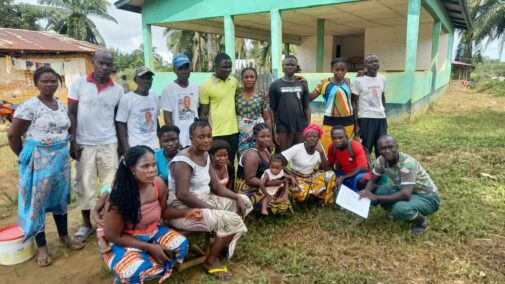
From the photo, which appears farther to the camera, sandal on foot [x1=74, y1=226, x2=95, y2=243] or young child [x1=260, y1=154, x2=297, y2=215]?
young child [x1=260, y1=154, x2=297, y2=215]

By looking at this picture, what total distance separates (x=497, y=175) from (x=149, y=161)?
4.42 meters

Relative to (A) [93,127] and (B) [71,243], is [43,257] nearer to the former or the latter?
(B) [71,243]

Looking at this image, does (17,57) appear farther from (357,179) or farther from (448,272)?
(448,272)

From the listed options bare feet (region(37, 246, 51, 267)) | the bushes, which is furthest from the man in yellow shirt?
the bushes

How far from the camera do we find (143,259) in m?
2.33

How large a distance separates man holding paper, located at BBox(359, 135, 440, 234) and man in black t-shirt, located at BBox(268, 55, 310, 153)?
1042 millimetres

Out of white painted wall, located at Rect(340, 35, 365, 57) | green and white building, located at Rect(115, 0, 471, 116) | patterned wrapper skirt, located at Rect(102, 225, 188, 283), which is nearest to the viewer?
patterned wrapper skirt, located at Rect(102, 225, 188, 283)

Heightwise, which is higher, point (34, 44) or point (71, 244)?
point (34, 44)

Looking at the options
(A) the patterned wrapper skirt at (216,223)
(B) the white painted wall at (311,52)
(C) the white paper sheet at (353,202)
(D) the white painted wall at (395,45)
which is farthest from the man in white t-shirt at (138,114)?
(B) the white painted wall at (311,52)

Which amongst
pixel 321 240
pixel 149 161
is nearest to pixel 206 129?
pixel 149 161

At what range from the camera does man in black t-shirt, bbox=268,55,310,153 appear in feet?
13.0

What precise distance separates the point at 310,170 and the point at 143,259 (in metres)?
1.99

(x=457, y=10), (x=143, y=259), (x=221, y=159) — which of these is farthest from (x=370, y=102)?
(x=457, y=10)

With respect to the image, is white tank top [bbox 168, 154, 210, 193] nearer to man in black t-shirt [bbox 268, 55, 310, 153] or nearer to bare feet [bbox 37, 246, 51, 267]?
bare feet [bbox 37, 246, 51, 267]
